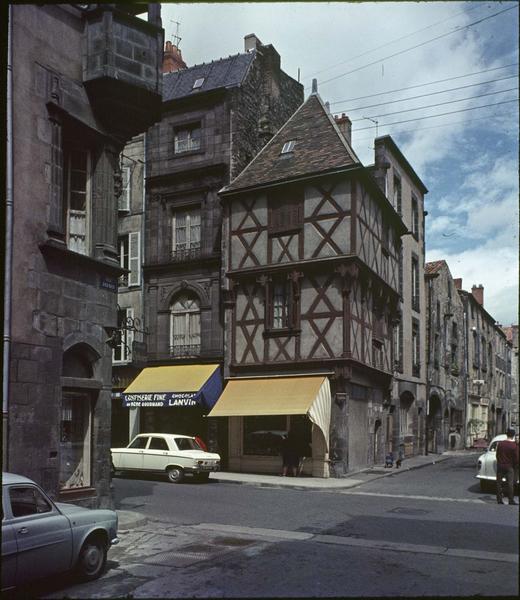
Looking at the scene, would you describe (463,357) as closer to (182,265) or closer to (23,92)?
(182,265)

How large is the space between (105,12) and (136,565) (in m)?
9.19

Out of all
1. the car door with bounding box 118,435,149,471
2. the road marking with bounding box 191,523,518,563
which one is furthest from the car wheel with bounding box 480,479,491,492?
the car door with bounding box 118,435,149,471

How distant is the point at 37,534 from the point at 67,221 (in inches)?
270

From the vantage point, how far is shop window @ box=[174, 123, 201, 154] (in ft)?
86.8

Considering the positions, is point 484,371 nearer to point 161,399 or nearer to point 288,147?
point 288,147

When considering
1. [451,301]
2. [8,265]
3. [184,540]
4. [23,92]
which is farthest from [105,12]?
[451,301]

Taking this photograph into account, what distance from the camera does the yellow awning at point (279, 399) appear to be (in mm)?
21000

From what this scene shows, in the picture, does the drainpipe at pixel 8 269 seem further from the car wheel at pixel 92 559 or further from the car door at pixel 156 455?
the car door at pixel 156 455

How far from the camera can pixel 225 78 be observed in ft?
89.1

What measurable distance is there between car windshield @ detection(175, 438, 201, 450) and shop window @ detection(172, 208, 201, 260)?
7.63 metres

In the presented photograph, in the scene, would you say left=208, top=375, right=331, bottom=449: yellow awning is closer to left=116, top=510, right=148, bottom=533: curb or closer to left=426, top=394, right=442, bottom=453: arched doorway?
left=116, top=510, right=148, bottom=533: curb

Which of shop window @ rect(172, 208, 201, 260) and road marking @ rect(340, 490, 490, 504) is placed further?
shop window @ rect(172, 208, 201, 260)

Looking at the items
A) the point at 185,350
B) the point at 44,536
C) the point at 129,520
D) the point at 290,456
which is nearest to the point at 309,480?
the point at 290,456

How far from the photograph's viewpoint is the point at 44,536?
7395 millimetres
